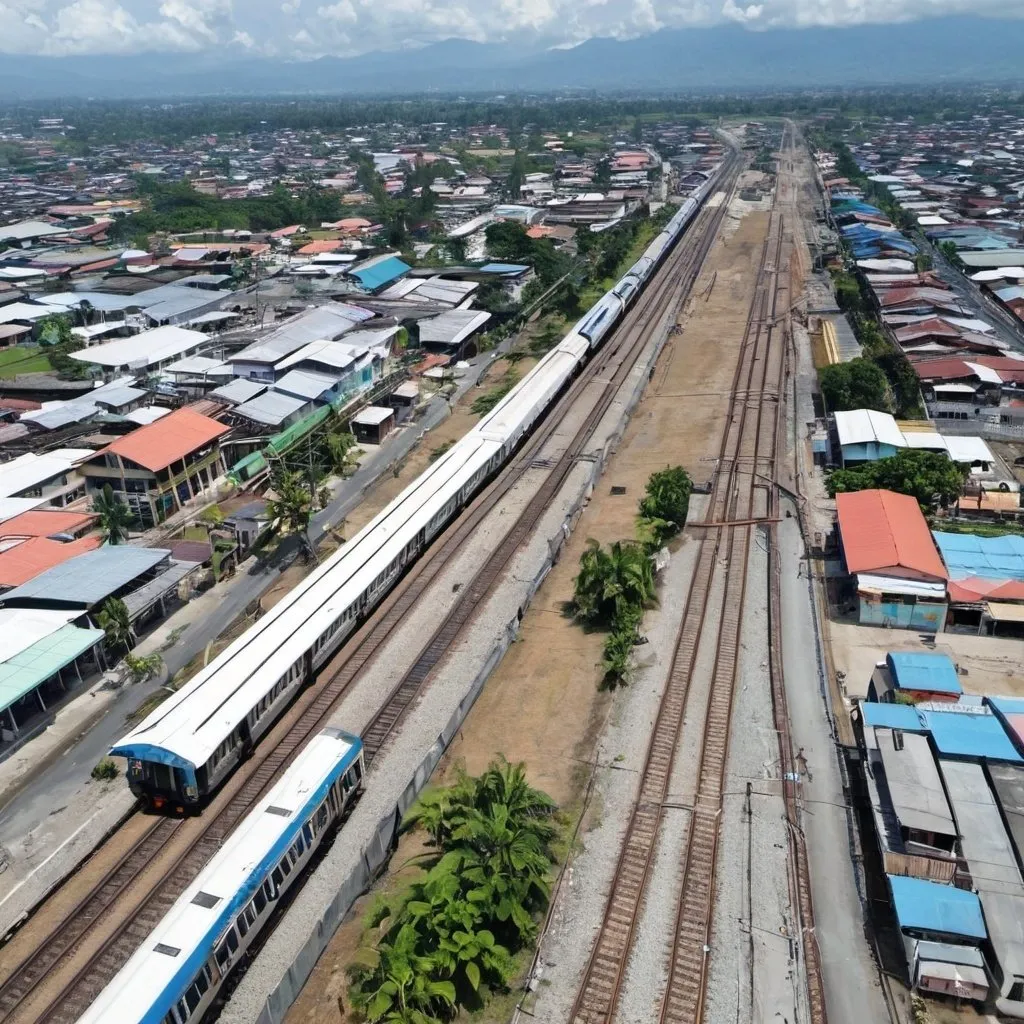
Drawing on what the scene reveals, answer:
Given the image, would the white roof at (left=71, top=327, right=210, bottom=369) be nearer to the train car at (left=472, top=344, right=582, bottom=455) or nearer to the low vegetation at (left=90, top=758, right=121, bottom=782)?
the train car at (left=472, top=344, right=582, bottom=455)

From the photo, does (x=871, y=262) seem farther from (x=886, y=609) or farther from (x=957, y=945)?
(x=957, y=945)

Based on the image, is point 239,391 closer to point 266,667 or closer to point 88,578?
point 88,578

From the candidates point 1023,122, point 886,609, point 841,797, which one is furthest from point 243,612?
point 1023,122

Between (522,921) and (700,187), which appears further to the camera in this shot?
(700,187)

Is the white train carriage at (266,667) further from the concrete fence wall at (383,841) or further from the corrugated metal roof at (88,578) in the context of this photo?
the corrugated metal roof at (88,578)

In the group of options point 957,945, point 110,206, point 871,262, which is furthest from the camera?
point 110,206

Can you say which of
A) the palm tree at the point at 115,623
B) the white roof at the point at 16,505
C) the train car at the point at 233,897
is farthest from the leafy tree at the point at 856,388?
the white roof at the point at 16,505

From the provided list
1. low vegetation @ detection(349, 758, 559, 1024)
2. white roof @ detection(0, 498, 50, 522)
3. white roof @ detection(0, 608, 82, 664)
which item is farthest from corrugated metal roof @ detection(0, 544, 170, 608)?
low vegetation @ detection(349, 758, 559, 1024)

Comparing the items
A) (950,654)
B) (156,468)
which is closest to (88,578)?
(156,468)
